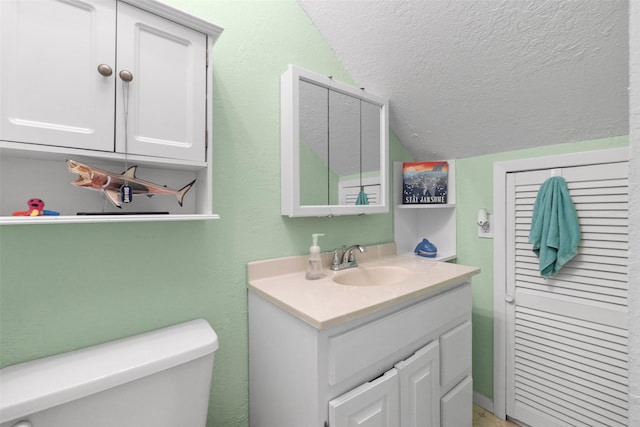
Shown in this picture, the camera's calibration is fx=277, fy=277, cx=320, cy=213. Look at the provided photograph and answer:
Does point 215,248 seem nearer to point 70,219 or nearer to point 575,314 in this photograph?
point 70,219

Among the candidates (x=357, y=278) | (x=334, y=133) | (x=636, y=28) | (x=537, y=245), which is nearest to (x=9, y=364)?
(x=357, y=278)

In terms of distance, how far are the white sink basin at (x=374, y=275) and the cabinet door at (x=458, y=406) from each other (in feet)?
1.70

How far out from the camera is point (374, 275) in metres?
1.40

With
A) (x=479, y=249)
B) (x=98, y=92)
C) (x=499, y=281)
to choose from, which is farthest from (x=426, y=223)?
(x=98, y=92)

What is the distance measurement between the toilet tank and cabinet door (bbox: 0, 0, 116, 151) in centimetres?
59

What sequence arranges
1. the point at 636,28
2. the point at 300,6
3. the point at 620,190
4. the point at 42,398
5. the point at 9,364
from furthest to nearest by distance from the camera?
the point at 300,6 → the point at 620,190 → the point at 9,364 → the point at 42,398 → the point at 636,28

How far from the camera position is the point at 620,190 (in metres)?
1.19

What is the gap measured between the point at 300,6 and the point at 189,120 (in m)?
0.91

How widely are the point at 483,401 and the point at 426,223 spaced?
3.57 feet

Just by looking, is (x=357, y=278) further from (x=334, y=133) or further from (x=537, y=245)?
(x=537, y=245)

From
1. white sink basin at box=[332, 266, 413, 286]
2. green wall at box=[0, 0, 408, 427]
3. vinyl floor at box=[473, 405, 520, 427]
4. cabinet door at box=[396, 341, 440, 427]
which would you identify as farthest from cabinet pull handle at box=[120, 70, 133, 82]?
vinyl floor at box=[473, 405, 520, 427]

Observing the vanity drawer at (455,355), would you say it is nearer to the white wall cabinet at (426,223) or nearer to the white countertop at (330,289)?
the white countertop at (330,289)

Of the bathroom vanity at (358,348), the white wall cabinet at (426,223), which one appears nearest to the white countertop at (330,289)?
the bathroom vanity at (358,348)

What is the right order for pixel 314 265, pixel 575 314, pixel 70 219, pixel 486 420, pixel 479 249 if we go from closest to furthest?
pixel 70 219 < pixel 314 265 < pixel 575 314 < pixel 486 420 < pixel 479 249
